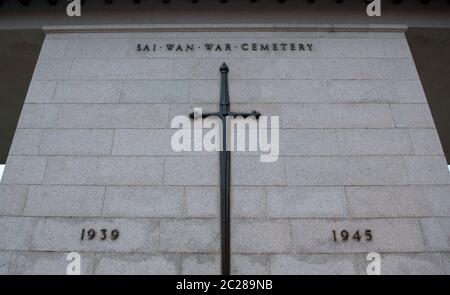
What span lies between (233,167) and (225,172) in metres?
0.22

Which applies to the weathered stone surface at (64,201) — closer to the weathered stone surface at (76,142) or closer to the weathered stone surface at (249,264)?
the weathered stone surface at (76,142)

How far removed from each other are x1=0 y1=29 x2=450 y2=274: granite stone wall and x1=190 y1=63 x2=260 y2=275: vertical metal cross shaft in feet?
0.42

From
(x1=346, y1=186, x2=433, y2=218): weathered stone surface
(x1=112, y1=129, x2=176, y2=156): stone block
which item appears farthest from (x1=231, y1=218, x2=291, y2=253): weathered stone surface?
(x1=112, y1=129, x2=176, y2=156): stone block

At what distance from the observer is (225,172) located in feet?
18.9

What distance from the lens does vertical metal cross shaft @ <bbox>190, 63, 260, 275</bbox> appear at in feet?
16.9

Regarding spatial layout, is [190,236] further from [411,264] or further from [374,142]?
[374,142]

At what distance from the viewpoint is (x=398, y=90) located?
6832mm

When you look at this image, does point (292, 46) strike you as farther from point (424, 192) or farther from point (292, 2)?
point (424, 192)

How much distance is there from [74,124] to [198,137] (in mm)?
2212

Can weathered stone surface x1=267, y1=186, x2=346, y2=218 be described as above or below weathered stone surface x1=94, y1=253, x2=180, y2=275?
above

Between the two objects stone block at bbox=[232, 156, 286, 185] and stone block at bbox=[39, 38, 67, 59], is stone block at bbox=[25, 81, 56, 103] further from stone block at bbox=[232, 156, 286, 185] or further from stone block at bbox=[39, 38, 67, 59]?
stone block at bbox=[232, 156, 286, 185]

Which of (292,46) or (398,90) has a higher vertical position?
(292,46)
